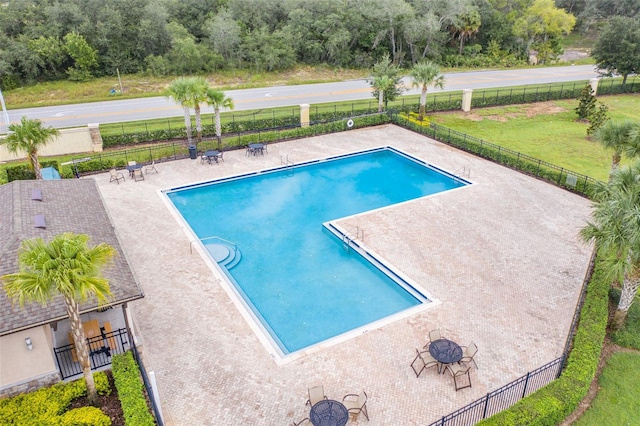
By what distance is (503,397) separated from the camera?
11883 millimetres

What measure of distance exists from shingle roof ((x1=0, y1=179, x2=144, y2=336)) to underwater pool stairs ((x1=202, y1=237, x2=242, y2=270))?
14.8 ft

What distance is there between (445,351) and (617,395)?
15.2 ft

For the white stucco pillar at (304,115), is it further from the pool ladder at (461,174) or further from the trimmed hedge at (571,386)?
the trimmed hedge at (571,386)

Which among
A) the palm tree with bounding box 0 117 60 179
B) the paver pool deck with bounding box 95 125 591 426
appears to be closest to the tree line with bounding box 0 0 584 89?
the palm tree with bounding box 0 117 60 179

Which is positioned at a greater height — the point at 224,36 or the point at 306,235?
the point at 224,36

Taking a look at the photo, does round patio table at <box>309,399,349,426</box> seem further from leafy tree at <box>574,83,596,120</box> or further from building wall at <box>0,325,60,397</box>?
leafy tree at <box>574,83,596,120</box>

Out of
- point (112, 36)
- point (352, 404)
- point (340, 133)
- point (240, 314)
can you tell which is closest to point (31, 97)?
point (112, 36)

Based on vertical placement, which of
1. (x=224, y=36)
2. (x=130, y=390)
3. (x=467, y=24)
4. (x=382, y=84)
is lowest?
(x=130, y=390)

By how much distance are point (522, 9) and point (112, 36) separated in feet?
189

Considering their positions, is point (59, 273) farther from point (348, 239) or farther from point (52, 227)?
point (348, 239)

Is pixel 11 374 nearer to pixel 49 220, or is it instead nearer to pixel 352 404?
pixel 49 220

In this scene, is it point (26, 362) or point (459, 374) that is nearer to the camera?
point (26, 362)

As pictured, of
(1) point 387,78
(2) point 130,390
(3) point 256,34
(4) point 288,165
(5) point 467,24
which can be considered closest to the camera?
(2) point 130,390

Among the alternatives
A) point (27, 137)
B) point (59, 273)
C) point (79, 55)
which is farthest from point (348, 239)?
point (79, 55)
